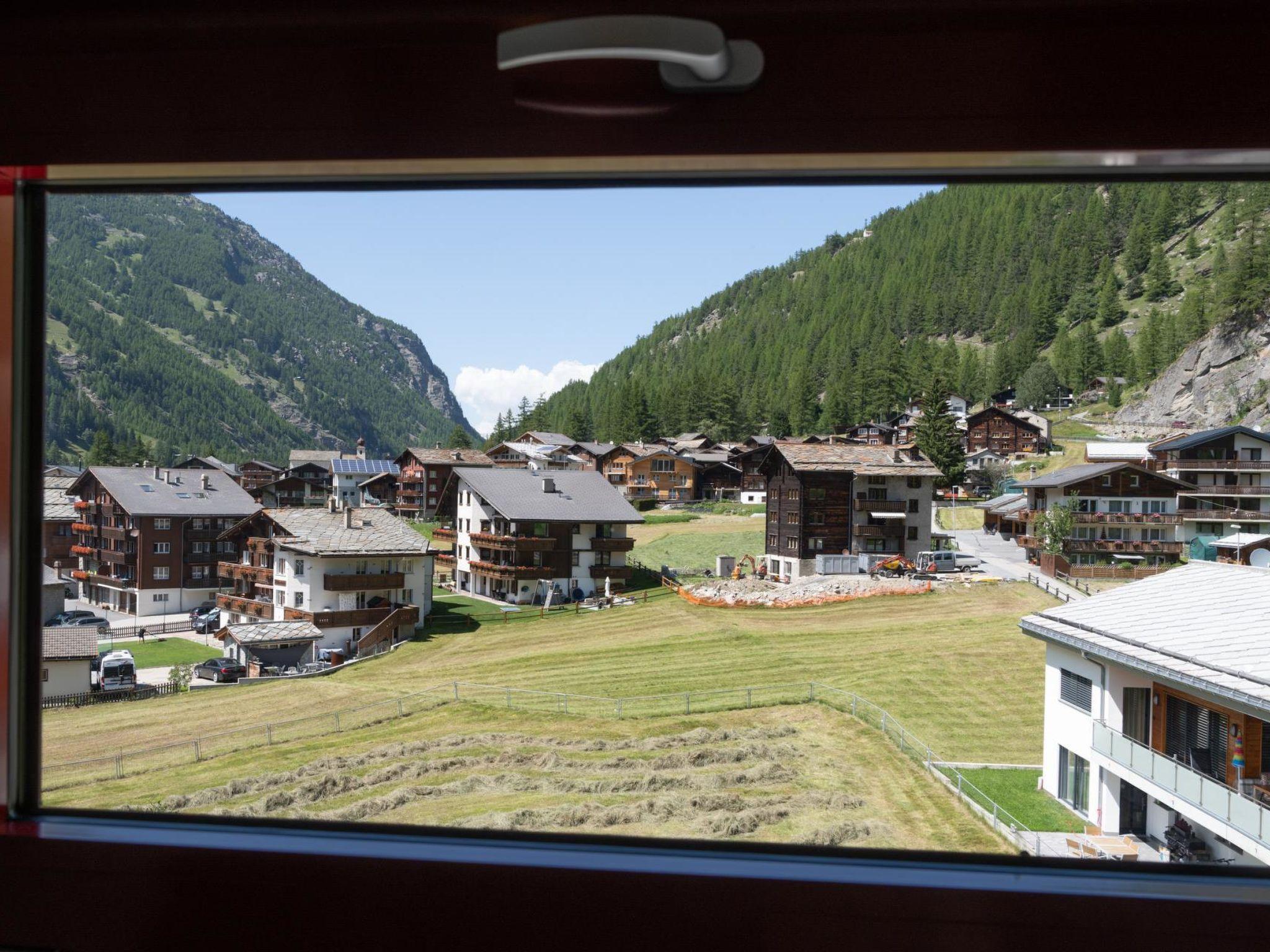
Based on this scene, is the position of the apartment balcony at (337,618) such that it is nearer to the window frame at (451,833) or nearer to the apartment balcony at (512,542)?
the apartment balcony at (512,542)

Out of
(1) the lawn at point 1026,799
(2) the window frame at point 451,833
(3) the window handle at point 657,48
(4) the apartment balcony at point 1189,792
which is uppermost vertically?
(3) the window handle at point 657,48

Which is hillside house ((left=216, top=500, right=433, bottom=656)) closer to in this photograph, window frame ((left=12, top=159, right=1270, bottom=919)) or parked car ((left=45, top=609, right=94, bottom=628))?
parked car ((left=45, top=609, right=94, bottom=628))

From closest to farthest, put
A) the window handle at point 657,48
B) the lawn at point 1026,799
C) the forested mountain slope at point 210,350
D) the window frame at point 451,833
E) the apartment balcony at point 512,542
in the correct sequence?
the window handle at point 657,48 → the window frame at point 451,833 → the forested mountain slope at point 210,350 → the lawn at point 1026,799 → the apartment balcony at point 512,542

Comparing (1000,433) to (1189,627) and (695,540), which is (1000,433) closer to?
(1189,627)

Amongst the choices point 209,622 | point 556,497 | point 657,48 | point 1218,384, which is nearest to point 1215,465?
point 1218,384

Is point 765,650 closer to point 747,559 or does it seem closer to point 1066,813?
point 747,559

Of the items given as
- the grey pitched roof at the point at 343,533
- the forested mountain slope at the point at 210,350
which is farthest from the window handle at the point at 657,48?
the grey pitched roof at the point at 343,533

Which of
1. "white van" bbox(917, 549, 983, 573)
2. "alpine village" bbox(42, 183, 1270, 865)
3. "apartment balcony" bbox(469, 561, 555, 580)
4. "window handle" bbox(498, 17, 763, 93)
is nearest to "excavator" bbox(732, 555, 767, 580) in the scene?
"alpine village" bbox(42, 183, 1270, 865)
